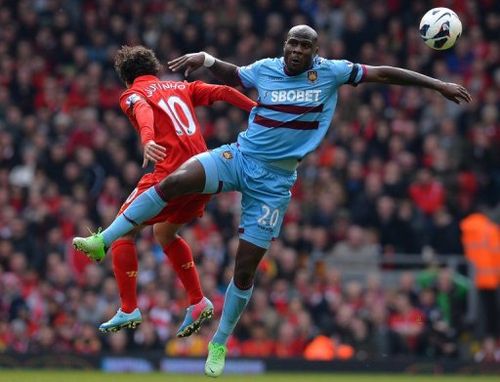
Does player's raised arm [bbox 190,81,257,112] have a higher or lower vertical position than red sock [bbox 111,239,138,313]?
higher

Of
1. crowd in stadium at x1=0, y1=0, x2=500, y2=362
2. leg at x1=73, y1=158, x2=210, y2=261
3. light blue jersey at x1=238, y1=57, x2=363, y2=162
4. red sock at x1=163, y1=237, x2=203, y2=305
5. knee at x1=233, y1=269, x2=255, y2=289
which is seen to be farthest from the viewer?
crowd in stadium at x1=0, y1=0, x2=500, y2=362

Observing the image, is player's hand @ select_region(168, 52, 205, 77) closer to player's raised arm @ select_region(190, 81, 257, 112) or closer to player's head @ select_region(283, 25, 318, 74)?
player's raised arm @ select_region(190, 81, 257, 112)

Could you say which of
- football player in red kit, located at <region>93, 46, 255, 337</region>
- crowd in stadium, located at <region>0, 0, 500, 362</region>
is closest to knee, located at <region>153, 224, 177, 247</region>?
football player in red kit, located at <region>93, 46, 255, 337</region>

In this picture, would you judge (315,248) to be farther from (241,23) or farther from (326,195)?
(241,23)

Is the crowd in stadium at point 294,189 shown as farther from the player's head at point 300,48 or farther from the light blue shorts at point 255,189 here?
the player's head at point 300,48

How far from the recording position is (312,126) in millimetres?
11461

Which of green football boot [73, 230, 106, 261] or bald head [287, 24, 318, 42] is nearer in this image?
green football boot [73, 230, 106, 261]

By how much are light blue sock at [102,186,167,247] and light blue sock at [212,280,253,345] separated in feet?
3.57

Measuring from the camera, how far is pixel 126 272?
11.8m

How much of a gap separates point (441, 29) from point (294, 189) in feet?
27.9

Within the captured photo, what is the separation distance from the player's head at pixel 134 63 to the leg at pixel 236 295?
1790 mm

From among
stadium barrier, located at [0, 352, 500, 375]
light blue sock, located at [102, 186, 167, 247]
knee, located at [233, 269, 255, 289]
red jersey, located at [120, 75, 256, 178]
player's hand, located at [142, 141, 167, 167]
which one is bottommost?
stadium barrier, located at [0, 352, 500, 375]

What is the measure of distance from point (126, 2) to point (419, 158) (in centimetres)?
622

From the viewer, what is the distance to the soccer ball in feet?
38.2
